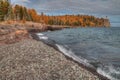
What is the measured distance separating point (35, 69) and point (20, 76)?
8.37 feet

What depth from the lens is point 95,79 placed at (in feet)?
67.2

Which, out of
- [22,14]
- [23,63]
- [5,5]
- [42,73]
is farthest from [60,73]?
[22,14]

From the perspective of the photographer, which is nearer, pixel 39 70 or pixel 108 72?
pixel 39 70

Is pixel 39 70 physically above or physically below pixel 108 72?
above

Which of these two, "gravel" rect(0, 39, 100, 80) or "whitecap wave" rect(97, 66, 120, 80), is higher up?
"gravel" rect(0, 39, 100, 80)

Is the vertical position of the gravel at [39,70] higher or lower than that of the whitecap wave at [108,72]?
higher

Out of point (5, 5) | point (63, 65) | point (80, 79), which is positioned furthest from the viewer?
point (5, 5)

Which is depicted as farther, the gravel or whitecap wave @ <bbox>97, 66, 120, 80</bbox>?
whitecap wave @ <bbox>97, 66, 120, 80</bbox>

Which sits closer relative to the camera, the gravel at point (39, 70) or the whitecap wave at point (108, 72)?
the gravel at point (39, 70)

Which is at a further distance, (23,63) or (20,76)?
(23,63)

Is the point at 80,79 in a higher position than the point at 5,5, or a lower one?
lower

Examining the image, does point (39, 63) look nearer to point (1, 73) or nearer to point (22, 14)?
point (1, 73)

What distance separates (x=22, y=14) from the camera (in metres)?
158

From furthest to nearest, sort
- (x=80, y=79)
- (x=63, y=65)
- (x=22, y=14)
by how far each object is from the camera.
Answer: (x=22, y=14) → (x=63, y=65) → (x=80, y=79)
